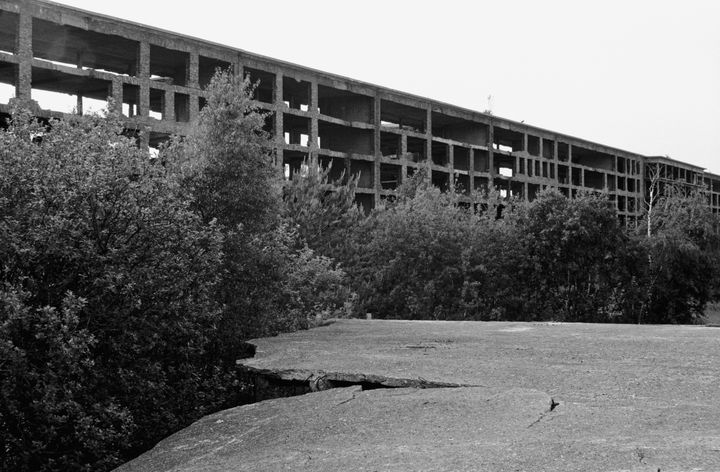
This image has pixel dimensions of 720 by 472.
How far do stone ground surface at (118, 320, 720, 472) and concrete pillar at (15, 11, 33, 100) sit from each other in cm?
1744

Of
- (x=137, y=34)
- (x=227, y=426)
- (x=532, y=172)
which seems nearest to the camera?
(x=227, y=426)

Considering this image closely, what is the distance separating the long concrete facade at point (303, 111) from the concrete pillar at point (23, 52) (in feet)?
0.10

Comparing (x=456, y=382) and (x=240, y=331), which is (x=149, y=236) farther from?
(x=456, y=382)

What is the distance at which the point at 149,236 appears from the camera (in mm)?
9711

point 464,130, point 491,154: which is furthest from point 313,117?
point 491,154

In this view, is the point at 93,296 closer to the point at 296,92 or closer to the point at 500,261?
the point at 500,261

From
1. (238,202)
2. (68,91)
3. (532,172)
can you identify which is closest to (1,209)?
(238,202)

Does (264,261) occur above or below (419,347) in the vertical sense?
above

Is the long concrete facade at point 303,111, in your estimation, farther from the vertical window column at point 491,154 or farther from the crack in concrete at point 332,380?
the crack in concrete at point 332,380

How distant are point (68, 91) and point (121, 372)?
25.1 meters

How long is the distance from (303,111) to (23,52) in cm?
1218

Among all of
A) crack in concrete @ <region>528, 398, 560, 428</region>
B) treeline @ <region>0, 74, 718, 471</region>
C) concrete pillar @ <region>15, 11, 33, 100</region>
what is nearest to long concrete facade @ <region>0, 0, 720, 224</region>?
concrete pillar @ <region>15, 11, 33, 100</region>

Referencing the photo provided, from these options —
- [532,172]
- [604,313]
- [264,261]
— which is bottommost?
[604,313]

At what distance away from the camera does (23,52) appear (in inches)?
965
